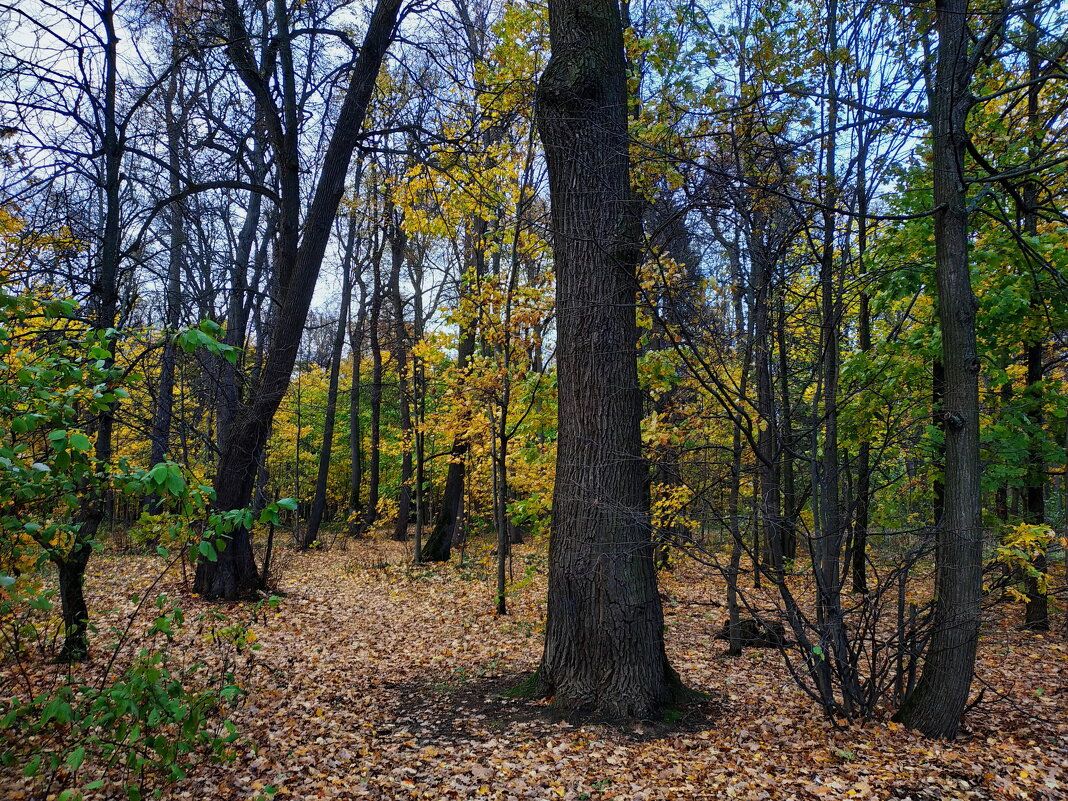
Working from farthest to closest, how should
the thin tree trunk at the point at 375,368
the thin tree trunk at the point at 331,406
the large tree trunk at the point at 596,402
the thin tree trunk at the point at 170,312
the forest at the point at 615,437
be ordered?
the thin tree trunk at the point at 375,368 < the thin tree trunk at the point at 331,406 < the thin tree trunk at the point at 170,312 < the large tree trunk at the point at 596,402 < the forest at the point at 615,437

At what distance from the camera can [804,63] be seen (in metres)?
4.72

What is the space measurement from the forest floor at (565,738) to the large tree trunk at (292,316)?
91cm

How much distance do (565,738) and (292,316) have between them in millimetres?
6136

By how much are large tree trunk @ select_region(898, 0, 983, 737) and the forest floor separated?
0.72 feet

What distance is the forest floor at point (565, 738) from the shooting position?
354 cm

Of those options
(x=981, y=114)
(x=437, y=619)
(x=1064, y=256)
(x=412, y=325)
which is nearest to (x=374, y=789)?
(x=437, y=619)

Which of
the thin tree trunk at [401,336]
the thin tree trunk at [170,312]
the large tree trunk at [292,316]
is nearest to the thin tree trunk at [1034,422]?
the large tree trunk at [292,316]

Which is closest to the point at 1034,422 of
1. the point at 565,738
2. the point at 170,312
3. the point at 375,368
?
the point at 565,738

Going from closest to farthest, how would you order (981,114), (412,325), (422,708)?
(422,708), (981,114), (412,325)

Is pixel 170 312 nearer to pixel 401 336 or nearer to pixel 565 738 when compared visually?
pixel 401 336

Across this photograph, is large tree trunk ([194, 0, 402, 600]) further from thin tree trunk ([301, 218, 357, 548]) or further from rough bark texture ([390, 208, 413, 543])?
thin tree trunk ([301, 218, 357, 548])

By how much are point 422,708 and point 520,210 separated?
6.01 metres

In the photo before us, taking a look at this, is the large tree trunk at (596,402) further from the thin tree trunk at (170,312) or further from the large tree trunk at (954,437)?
the thin tree trunk at (170,312)

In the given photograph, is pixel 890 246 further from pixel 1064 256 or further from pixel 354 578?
pixel 354 578
